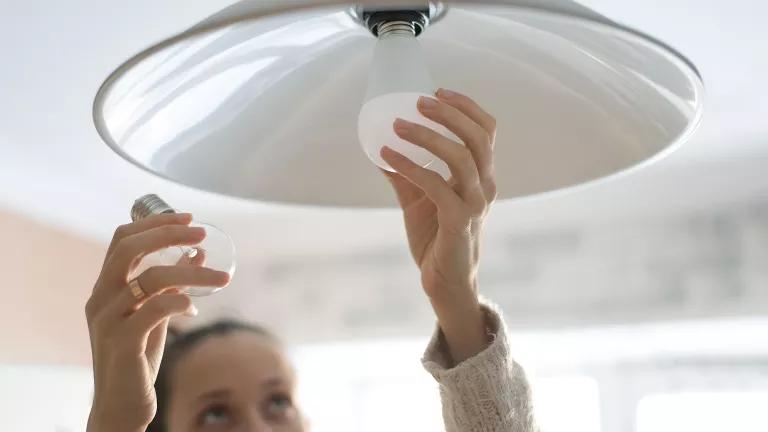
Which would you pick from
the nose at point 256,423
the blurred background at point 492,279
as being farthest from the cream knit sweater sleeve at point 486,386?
the blurred background at point 492,279

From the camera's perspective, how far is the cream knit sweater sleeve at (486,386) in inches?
23.7

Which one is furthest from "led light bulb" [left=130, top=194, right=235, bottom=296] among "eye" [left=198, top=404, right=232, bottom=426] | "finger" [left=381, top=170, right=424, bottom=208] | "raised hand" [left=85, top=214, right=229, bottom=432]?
"eye" [left=198, top=404, right=232, bottom=426]

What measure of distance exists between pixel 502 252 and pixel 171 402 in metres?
1.20

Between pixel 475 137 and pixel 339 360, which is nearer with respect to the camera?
pixel 475 137

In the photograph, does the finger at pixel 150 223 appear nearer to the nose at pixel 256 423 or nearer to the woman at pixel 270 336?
the woman at pixel 270 336

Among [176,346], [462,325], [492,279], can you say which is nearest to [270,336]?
[176,346]

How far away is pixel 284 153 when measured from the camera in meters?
0.44

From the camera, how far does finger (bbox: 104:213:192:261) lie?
15.0 inches

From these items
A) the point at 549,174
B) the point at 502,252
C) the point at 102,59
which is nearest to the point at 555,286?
the point at 502,252

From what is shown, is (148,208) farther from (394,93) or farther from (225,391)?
(225,391)

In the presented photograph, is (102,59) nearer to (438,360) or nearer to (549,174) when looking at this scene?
(438,360)

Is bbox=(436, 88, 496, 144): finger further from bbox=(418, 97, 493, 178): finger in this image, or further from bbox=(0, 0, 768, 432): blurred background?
bbox=(0, 0, 768, 432): blurred background

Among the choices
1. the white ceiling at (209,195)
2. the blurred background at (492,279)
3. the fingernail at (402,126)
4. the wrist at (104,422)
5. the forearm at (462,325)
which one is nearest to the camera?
the fingernail at (402,126)

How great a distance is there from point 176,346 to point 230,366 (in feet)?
0.42
